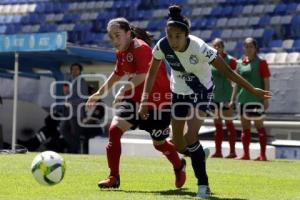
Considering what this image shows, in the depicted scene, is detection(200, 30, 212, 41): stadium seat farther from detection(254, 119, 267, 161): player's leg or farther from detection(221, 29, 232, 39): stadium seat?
detection(254, 119, 267, 161): player's leg

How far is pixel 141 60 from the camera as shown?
8.35m

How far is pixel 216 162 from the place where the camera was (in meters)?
13.1

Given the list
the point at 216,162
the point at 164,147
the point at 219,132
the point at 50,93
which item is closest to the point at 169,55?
the point at 164,147

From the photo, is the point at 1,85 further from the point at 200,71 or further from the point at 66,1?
the point at 200,71

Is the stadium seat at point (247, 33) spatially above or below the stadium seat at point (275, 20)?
below

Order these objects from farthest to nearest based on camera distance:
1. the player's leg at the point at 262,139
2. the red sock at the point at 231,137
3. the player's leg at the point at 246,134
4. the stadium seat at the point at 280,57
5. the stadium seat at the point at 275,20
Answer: the stadium seat at the point at 275,20, the stadium seat at the point at 280,57, the red sock at the point at 231,137, the player's leg at the point at 246,134, the player's leg at the point at 262,139

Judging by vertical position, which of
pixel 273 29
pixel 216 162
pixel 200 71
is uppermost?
pixel 273 29

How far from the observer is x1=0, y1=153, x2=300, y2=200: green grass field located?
24.7 ft

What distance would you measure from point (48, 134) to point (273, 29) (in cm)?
1087

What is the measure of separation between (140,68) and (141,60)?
0.32ft

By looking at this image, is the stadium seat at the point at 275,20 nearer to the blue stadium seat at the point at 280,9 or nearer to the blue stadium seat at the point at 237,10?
the blue stadium seat at the point at 280,9

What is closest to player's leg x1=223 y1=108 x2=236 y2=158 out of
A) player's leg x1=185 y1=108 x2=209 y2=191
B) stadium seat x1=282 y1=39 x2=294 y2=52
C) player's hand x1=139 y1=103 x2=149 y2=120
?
player's hand x1=139 y1=103 x2=149 y2=120

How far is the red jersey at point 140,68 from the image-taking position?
27.4ft

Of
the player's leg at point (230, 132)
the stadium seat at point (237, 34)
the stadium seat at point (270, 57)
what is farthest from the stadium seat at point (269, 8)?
the player's leg at point (230, 132)
